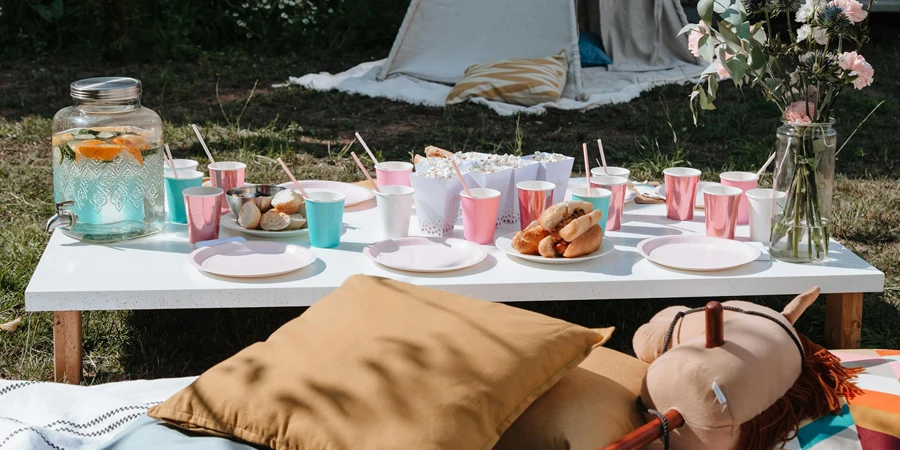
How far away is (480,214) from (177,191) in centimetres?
82

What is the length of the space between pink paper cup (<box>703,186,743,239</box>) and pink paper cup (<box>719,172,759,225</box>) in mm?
142

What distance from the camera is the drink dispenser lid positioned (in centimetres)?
222

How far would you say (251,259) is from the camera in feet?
6.94

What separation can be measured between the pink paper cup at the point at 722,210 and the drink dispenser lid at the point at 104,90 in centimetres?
144

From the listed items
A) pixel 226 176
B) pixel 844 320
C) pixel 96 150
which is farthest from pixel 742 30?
pixel 96 150

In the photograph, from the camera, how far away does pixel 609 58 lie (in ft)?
21.3

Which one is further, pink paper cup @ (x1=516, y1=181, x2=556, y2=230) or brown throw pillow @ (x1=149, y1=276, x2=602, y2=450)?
pink paper cup @ (x1=516, y1=181, x2=556, y2=230)

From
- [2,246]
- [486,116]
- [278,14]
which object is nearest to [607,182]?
[2,246]

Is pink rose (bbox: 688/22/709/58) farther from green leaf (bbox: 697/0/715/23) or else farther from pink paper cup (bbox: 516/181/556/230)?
pink paper cup (bbox: 516/181/556/230)

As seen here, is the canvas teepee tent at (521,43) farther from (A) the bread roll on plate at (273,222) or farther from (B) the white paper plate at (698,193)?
(A) the bread roll on plate at (273,222)

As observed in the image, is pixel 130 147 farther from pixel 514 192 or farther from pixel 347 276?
pixel 514 192

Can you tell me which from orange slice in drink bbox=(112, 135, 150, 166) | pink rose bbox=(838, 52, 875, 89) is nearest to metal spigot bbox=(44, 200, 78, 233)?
orange slice in drink bbox=(112, 135, 150, 166)

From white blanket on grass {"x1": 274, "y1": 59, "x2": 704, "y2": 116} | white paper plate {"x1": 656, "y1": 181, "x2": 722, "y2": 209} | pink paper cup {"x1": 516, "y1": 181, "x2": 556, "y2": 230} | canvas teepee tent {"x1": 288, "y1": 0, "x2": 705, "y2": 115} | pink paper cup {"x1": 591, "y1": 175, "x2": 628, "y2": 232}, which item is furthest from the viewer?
canvas teepee tent {"x1": 288, "y1": 0, "x2": 705, "y2": 115}

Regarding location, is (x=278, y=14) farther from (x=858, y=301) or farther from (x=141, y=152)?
(x=858, y=301)
